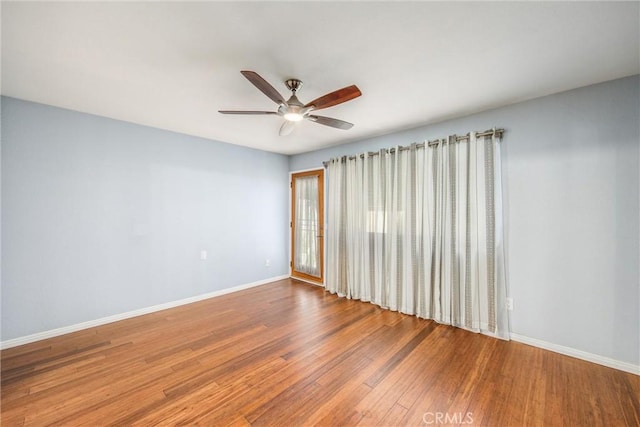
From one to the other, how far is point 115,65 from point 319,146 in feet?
9.71

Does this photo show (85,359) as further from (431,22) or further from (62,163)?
(431,22)

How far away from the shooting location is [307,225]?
16.1ft

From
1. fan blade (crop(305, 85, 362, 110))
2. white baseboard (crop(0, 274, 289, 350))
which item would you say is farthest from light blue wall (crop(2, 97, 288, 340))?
fan blade (crop(305, 85, 362, 110))

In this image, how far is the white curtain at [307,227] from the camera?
4773mm

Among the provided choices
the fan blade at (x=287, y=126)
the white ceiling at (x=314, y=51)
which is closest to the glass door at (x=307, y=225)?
the fan blade at (x=287, y=126)

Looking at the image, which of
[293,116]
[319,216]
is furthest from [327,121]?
[319,216]

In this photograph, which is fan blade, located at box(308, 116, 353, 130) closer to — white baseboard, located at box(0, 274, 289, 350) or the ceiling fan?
the ceiling fan

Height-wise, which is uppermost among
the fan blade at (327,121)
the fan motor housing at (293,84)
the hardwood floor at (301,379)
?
the fan motor housing at (293,84)

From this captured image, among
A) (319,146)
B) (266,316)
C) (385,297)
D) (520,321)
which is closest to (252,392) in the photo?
(266,316)

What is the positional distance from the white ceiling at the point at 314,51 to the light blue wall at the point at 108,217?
1.73 ft

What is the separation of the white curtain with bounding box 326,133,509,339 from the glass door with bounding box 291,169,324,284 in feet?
1.54

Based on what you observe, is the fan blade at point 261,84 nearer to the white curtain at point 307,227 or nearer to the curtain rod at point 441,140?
the curtain rod at point 441,140

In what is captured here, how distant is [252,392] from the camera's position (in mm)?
1905

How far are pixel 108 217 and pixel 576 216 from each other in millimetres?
5179
